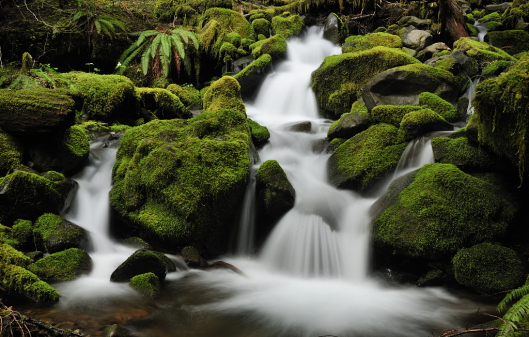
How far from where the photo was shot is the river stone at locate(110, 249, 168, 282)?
371cm

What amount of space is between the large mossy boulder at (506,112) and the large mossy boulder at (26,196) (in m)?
5.80

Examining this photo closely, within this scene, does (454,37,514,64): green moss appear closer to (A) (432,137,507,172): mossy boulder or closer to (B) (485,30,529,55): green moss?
(B) (485,30,529,55): green moss

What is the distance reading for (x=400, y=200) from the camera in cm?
429

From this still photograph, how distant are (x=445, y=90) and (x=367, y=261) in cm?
473

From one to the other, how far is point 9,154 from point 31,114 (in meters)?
0.70

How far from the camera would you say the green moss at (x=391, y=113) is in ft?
19.3

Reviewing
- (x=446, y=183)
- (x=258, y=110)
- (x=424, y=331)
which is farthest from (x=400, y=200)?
(x=258, y=110)

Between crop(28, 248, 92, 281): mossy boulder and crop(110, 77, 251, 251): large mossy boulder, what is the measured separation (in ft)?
3.38

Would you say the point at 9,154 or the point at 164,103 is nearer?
the point at 9,154

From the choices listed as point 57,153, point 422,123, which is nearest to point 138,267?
point 57,153

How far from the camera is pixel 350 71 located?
8.53m

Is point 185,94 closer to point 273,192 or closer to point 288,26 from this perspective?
point 288,26

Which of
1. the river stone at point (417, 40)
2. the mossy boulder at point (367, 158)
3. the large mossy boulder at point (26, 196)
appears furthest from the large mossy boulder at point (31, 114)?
the river stone at point (417, 40)

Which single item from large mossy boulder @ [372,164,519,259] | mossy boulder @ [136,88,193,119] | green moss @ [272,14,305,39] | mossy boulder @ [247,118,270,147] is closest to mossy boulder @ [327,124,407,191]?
large mossy boulder @ [372,164,519,259]
